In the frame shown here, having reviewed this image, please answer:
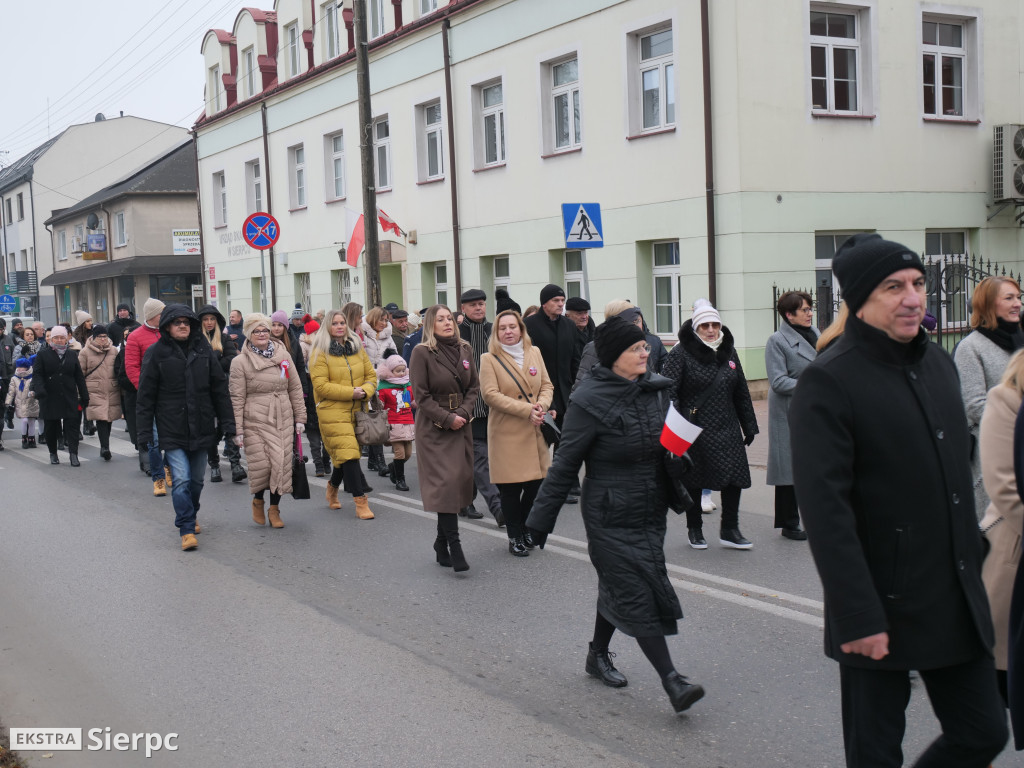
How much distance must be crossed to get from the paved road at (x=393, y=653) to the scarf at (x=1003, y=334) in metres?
1.81

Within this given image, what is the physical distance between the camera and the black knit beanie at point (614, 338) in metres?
5.14

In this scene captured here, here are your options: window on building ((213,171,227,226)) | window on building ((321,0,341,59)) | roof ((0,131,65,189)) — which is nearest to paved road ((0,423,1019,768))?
window on building ((321,0,341,59))

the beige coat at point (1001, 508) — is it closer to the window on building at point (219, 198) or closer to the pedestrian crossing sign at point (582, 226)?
the pedestrian crossing sign at point (582, 226)

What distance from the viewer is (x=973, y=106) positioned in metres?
18.7

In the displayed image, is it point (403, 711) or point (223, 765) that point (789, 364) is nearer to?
point (403, 711)

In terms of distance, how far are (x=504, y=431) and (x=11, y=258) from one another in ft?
223

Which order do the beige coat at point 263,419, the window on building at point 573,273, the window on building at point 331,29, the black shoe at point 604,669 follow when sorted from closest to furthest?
the black shoe at point 604,669 → the beige coat at point 263,419 → the window on building at point 573,273 → the window on building at point 331,29

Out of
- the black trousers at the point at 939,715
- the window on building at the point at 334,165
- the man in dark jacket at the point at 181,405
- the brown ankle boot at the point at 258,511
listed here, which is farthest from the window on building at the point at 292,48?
the black trousers at the point at 939,715

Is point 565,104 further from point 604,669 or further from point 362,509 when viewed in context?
point 604,669

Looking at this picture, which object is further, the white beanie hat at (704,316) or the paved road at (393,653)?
the white beanie hat at (704,316)

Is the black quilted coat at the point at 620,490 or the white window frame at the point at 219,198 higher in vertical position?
the white window frame at the point at 219,198

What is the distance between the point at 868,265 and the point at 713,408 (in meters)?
4.77

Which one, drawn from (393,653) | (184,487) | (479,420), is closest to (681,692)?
(393,653)

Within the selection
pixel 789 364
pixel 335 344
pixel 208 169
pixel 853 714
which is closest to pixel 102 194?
pixel 208 169
